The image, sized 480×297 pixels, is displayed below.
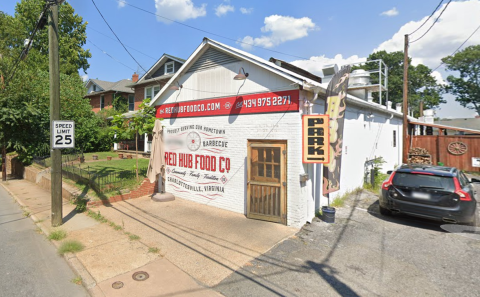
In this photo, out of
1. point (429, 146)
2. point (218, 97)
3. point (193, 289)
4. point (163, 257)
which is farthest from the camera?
point (429, 146)

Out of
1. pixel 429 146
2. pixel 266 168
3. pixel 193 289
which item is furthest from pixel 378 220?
pixel 429 146

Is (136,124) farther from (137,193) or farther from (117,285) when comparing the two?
(117,285)

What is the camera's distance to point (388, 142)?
1441 cm

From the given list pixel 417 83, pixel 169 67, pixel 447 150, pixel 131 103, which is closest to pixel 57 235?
pixel 169 67

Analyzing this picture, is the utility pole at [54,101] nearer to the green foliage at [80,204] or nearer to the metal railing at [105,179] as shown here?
the green foliage at [80,204]

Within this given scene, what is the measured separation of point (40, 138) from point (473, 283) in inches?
736

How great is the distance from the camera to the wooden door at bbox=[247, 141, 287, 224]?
21.2ft

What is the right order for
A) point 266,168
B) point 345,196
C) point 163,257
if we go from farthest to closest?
point 345,196 < point 266,168 < point 163,257

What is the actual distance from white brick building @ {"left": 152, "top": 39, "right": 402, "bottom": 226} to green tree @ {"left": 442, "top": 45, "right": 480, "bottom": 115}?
42.3 m

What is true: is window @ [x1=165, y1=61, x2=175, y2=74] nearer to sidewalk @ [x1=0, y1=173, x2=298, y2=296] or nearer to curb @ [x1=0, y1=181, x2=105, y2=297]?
sidewalk @ [x1=0, y1=173, x2=298, y2=296]

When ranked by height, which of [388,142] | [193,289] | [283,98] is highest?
[283,98]

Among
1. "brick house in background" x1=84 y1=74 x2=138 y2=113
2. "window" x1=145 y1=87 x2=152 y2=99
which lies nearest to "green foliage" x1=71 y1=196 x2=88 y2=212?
"window" x1=145 y1=87 x2=152 y2=99

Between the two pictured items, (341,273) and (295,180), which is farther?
(295,180)

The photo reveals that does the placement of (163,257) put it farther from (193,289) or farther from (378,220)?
(378,220)
